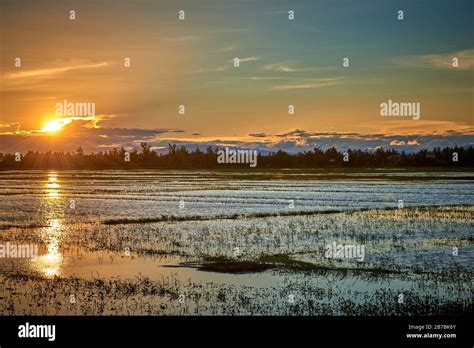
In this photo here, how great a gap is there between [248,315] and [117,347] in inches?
155

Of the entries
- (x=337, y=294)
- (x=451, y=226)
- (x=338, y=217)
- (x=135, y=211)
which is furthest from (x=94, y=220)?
(x=337, y=294)

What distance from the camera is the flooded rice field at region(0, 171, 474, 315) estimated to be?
66.2 ft

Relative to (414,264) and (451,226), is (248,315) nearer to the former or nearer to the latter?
(414,264)

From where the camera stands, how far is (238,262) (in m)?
27.3

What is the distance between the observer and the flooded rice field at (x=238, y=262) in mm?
20188

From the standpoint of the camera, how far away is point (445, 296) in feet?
68.5
